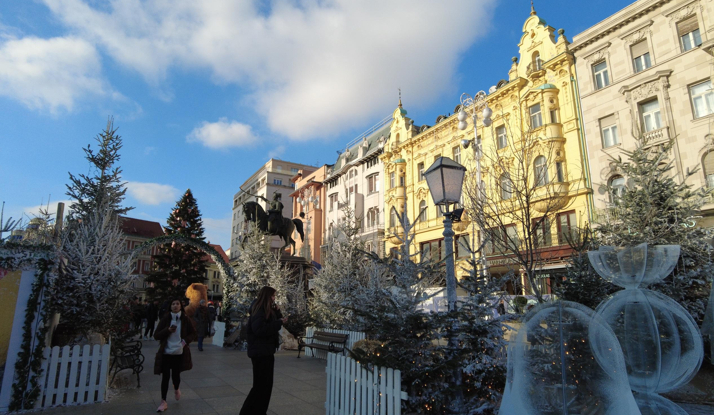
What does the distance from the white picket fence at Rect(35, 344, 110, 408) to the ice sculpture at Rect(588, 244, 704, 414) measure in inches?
290

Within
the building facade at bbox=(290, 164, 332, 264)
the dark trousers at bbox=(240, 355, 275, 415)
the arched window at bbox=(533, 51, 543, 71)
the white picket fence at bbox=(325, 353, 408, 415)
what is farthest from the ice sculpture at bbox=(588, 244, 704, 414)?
the building facade at bbox=(290, 164, 332, 264)

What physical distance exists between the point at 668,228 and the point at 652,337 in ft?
20.2

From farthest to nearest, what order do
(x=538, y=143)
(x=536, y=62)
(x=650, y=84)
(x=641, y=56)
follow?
(x=536, y=62), (x=538, y=143), (x=641, y=56), (x=650, y=84)

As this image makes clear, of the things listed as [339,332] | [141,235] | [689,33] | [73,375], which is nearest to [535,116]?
[689,33]

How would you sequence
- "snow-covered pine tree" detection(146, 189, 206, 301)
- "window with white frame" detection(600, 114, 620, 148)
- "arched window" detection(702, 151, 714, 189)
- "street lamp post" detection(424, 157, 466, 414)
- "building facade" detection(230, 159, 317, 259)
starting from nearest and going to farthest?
1. "street lamp post" detection(424, 157, 466, 414)
2. "arched window" detection(702, 151, 714, 189)
3. "window with white frame" detection(600, 114, 620, 148)
4. "snow-covered pine tree" detection(146, 189, 206, 301)
5. "building facade" detection(230, 159, 317, 259)

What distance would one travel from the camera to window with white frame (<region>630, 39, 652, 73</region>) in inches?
805

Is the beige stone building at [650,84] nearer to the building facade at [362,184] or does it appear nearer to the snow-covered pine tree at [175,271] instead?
the building facade at [362,184]

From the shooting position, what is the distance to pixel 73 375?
20.6 feet

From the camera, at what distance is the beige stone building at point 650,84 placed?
59.2ft

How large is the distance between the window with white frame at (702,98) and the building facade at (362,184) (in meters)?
23.2

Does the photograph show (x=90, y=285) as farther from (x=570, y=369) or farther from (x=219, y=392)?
(x=570, y=369)

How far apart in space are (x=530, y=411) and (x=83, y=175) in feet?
59.8

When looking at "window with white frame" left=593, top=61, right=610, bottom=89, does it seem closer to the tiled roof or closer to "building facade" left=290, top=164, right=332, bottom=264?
"building facade" left=290, top=164, right=332, bottom=264

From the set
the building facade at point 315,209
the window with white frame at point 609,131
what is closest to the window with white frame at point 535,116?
the window with white frame at point 609,131
